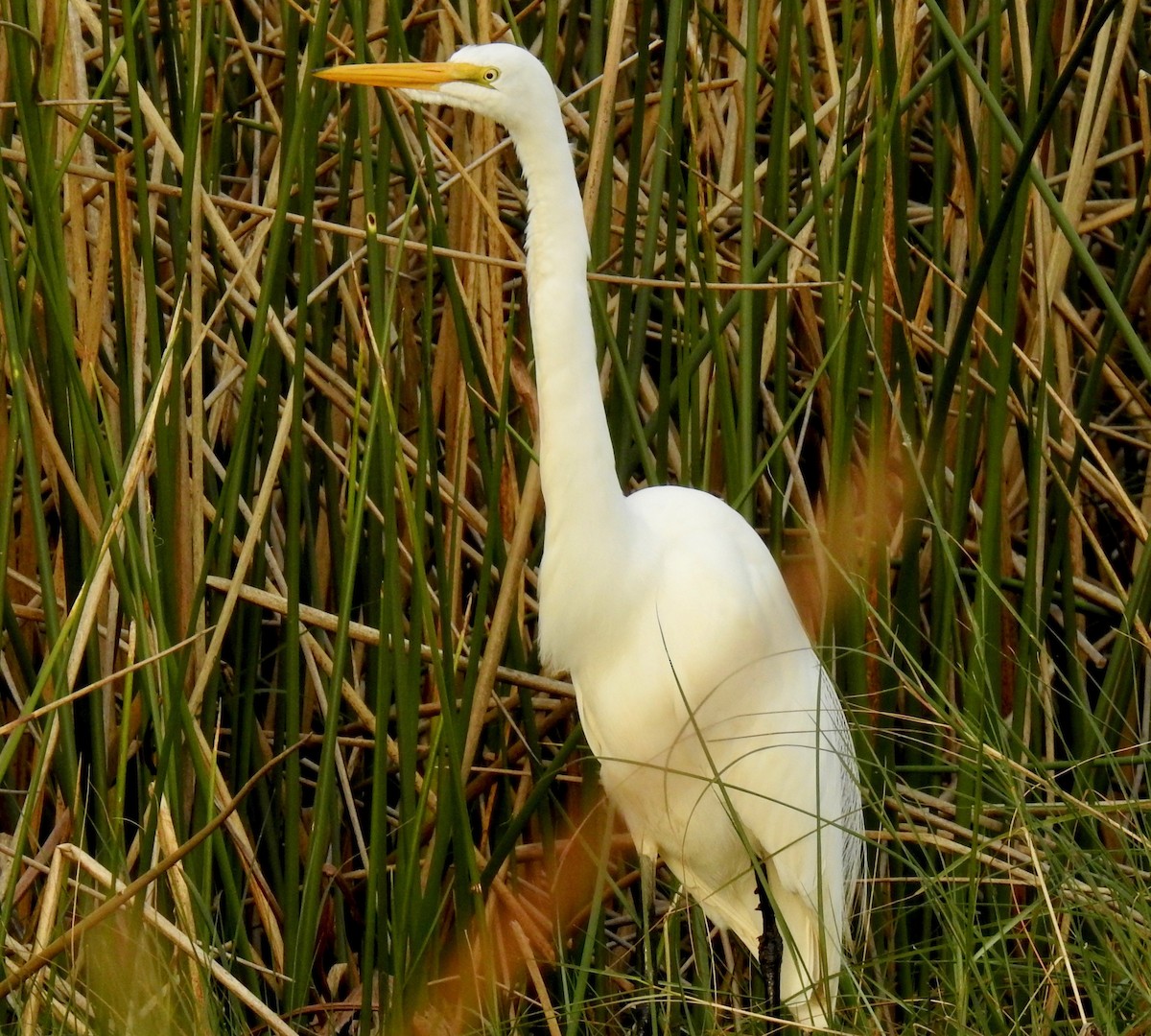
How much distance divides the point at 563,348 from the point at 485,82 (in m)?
0.26

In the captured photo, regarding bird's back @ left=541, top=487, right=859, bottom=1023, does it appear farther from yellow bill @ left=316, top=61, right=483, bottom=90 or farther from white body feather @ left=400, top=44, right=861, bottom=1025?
yellow bill @ left=316, top=61, right=483, bottom=90

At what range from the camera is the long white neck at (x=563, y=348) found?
4.63 feet

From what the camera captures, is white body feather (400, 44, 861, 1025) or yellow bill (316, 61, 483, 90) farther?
white body feather (400, 44, 861, 1025)

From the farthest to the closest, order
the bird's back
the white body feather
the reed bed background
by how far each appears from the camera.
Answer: the bird's back
the white body feather
the reed bed background

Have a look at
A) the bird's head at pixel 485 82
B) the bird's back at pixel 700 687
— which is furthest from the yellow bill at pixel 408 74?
the bird's back at pixel 700 687

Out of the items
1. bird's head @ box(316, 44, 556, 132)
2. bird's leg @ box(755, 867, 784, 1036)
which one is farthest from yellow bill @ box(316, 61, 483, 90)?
bird's leg @ box(755, 867, 784, 1036)

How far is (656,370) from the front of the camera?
2.21 meters

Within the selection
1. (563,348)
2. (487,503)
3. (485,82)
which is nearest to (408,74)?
(485,82)

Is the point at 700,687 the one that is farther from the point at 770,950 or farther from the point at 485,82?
the point at 485,82

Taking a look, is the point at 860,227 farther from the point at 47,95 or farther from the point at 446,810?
the point at 47,95

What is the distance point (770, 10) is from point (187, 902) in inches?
50.7

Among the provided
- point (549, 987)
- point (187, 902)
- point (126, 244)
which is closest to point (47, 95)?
point (126, 244)

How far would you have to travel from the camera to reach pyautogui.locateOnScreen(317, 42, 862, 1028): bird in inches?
56.2

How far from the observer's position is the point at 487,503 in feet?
5.52
